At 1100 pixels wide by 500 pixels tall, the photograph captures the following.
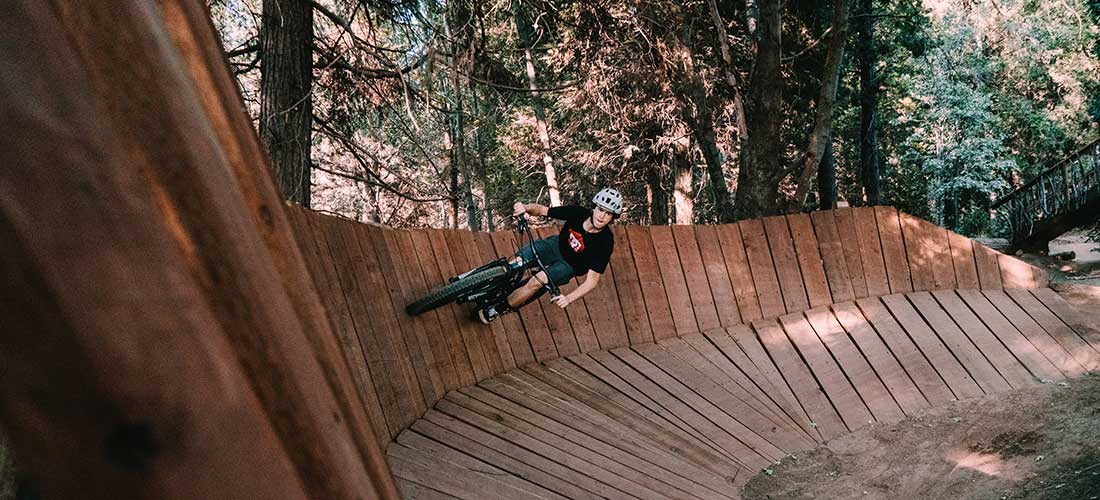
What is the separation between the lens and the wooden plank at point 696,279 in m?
7.97

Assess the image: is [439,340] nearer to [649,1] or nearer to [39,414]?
[39,414]

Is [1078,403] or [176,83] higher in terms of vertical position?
[176,83]

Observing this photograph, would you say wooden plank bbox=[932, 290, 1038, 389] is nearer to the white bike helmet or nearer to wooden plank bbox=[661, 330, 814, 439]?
wooden plank bbox=[661, 330, 814, 439]

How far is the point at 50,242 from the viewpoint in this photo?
2.11ft

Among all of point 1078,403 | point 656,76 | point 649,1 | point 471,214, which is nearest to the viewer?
point 1078,403

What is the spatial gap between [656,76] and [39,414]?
1257 cm

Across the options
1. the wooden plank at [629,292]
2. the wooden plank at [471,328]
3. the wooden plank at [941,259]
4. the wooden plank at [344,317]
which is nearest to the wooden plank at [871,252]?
the wooden plank at [941,259]

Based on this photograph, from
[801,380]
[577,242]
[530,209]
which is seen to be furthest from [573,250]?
[801,380]

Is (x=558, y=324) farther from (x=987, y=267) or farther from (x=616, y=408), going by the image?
(x=987, y=267)

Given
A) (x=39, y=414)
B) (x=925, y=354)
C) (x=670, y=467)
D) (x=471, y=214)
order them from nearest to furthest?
1. (x=39, y=414)
2. (x=670, y=467)
3. (x=925, y=354)
4. (x=471, y=214)

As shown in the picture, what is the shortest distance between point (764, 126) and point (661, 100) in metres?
5.09

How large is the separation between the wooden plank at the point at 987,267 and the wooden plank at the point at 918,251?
2.09 feet

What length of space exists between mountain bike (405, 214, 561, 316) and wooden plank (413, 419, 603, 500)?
34.0 inches

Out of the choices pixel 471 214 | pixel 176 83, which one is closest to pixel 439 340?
pixel 176 83
